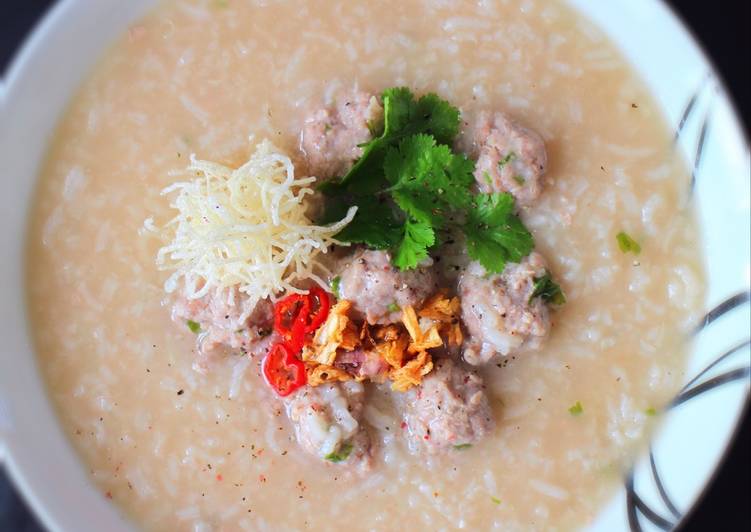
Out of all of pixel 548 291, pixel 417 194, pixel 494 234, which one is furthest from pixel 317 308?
pixel 548 291

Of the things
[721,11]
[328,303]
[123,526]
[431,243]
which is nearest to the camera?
[431,243]

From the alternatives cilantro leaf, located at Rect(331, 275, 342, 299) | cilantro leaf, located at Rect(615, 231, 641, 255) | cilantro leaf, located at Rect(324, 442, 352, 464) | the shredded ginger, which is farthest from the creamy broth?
cilantro leaf, located at Rect(331, 275, 342, 299)

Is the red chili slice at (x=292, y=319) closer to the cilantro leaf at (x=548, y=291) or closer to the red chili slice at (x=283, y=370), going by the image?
the red chili slice at (x=283, y=370)

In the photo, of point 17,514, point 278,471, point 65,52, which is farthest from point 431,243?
point 17,514

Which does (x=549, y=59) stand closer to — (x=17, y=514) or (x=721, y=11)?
(x=721, y=11)

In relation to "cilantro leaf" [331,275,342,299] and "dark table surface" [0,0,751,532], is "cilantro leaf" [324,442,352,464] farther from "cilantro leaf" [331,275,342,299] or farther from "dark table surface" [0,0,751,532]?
"dark table surface" [0,0,751,532]

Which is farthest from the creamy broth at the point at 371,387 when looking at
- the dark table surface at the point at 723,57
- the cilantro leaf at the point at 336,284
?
the dark table surface at the point at 723,57
